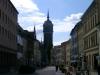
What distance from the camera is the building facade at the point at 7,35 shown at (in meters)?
67.4

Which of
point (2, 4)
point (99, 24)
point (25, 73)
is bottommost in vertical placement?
point (25, 73)

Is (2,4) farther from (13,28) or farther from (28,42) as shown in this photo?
(28,42)

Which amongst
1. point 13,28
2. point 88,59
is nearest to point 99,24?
point 88,59

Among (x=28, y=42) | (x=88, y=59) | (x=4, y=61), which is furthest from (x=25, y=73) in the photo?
(x=28, y=42)

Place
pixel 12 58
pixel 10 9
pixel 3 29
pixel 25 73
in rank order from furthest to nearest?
pixel 12 58 → pixel 10 9 → pixel 3 29 → pixel 25 73

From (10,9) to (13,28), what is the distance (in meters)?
7.74

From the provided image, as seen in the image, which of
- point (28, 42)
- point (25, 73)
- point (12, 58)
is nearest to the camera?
point (25, 73)

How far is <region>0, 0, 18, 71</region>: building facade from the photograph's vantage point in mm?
67438

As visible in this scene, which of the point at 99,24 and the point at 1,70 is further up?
the point at 99,24

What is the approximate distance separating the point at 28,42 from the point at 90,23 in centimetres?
6673

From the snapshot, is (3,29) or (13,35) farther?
(13,35)

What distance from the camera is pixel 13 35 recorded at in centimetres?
8569

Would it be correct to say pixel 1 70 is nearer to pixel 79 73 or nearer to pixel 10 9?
pixel 10 9

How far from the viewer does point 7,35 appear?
74625 mm
